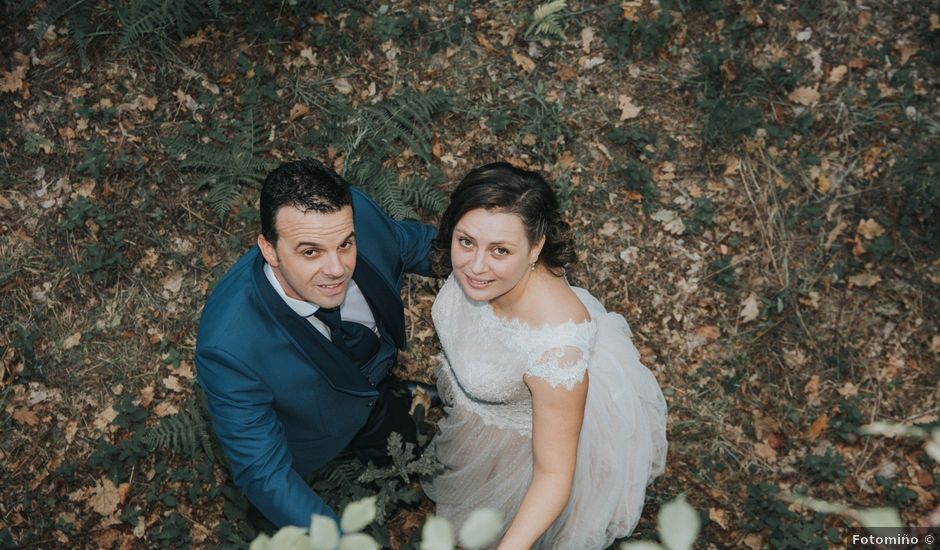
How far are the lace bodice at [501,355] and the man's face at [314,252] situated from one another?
82cm

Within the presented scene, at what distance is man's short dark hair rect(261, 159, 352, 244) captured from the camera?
9.68ft

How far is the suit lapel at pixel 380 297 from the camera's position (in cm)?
344

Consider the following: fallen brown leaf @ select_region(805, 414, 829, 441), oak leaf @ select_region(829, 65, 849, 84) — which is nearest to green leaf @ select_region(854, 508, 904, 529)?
fallen brown leaf @ select_region(805, 414, 829, 441)

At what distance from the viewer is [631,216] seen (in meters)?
5.48

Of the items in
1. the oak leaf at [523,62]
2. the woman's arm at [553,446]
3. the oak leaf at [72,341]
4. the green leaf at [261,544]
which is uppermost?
the green leaf at [261,544]

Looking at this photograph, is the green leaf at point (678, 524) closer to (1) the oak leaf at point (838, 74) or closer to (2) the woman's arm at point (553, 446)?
(2) the woman's arm at point (553, 446)

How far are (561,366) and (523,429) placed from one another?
904 mm

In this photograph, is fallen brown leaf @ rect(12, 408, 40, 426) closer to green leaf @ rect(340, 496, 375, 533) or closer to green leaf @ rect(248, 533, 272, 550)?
green leaf @ rect(248, 533, 272, 550)

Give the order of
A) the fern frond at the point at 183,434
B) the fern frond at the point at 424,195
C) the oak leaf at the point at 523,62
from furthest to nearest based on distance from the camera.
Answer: the oak leaf at the point at 523,62 → the fern frond at the point at 424,195 → the fern frond at the point at 183,434

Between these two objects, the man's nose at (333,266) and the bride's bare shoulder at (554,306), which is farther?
the bride's bare shoulder at (554,306)

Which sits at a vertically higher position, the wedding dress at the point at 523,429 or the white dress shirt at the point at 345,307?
the white dress shirt at the point at 345,307

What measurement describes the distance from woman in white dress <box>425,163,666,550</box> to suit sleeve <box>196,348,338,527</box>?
99 centimetres

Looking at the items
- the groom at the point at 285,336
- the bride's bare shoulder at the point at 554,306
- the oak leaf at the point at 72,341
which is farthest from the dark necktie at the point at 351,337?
the oak leaf at the point at 72,341

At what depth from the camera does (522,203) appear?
3121 millimetres
